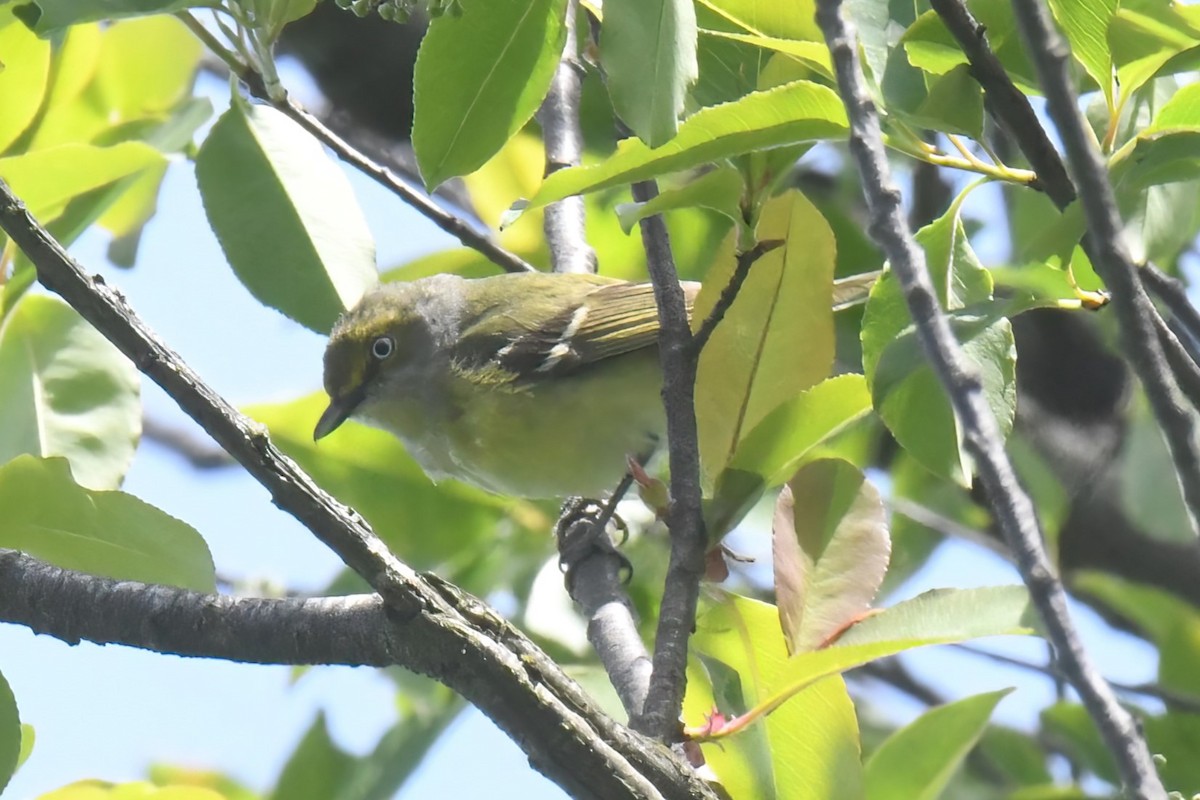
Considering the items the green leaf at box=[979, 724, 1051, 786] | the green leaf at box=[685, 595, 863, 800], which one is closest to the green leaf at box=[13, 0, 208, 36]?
the green leaf at box=[685, 595, 863, 800]

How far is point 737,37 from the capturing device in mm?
1708

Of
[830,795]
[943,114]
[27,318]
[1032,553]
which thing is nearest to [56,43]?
[27,318]

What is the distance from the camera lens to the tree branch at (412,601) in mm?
1381

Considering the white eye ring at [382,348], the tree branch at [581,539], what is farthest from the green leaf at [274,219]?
the white eye ring at [382,348]

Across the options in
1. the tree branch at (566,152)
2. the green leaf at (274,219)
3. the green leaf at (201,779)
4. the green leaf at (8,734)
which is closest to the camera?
the green leaf at (8,734)

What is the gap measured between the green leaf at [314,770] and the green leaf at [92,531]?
2.40 ft

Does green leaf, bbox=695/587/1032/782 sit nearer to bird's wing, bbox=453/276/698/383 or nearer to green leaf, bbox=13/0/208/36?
green leaf, bbox=13/0/208/36

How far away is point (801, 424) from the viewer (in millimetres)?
1896

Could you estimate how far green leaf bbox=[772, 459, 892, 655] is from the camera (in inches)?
70.5

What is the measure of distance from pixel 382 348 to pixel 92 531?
2.26 metres

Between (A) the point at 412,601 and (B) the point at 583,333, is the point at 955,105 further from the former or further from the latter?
(B) the point at 583,333

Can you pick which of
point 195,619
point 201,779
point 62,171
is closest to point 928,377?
point 195,619

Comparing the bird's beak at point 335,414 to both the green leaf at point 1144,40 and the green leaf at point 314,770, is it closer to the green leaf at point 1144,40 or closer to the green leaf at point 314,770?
the green leaf at point 314,770

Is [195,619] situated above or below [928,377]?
below
